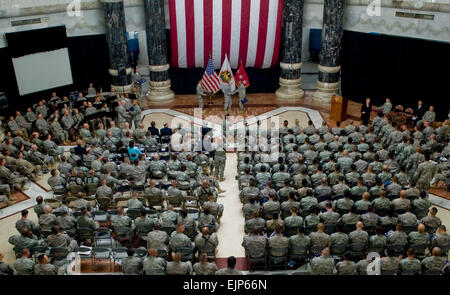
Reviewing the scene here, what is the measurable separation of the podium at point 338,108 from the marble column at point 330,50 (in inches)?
84.3

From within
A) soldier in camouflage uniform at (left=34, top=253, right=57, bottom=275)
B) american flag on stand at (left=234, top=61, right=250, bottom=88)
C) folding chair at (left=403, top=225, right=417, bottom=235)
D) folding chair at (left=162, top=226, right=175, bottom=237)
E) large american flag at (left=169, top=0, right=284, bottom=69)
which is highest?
large american flag at (left=169, top=0, right=284, bottom=69)

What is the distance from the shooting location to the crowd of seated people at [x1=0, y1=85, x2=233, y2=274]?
9859 mm

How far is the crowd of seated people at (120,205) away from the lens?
986 cm

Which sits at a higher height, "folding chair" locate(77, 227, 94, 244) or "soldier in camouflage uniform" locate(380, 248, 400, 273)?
"soldier in camouflage uniform" locate(380, 248, 400, 273)

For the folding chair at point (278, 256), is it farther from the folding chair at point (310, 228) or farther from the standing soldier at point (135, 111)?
the standing soldier at point (135, 111)

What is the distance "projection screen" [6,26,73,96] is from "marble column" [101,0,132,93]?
2040 mm

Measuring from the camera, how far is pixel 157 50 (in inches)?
853

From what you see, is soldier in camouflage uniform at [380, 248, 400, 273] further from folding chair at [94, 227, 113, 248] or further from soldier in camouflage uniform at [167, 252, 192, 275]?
folding chair at [94, 227, 113, 248]

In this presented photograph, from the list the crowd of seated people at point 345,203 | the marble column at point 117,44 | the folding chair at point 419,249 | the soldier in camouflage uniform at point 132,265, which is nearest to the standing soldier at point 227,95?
the marble column at point 117,44

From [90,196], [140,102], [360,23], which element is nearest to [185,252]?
[90,196]

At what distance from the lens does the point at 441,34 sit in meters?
18.2

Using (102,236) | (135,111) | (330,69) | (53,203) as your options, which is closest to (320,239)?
(102,236)

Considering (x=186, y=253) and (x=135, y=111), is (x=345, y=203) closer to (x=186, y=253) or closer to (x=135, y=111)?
(x=186, y=253)

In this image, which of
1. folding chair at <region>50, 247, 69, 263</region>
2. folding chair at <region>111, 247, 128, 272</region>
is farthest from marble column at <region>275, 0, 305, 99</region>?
folding chair at <region>50, 247, 69, 263</region>
